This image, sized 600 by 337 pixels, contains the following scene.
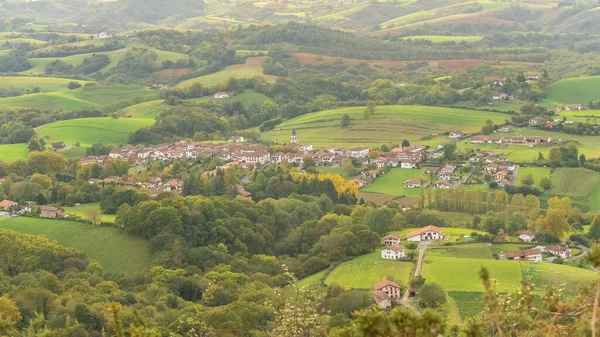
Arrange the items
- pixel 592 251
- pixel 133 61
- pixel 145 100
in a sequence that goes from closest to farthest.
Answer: pixel 592 251, pixel 145 100, pixel 133 61

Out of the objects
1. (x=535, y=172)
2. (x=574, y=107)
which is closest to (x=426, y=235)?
(x=535, y=172)

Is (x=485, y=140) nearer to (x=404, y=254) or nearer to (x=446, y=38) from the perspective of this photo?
(x=404, y=254)

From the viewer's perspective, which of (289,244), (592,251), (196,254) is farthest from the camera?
(289,244)

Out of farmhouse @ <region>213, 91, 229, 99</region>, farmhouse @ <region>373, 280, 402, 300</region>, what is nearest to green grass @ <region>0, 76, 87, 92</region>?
farmhouse @ <region>213, 91, 229, 99</region>

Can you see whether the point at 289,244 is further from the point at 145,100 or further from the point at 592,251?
the point at 145,100

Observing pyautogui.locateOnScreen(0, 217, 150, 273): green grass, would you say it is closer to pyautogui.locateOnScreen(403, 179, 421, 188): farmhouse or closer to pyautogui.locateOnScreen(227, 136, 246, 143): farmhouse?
pyautogui.locateOnScreen(403, 179, 421, 188): farmhouse

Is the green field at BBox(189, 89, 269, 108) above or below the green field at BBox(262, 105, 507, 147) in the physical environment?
above

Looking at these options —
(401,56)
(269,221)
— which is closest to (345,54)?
(401,56)

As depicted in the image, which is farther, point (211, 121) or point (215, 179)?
point (211, 121)
